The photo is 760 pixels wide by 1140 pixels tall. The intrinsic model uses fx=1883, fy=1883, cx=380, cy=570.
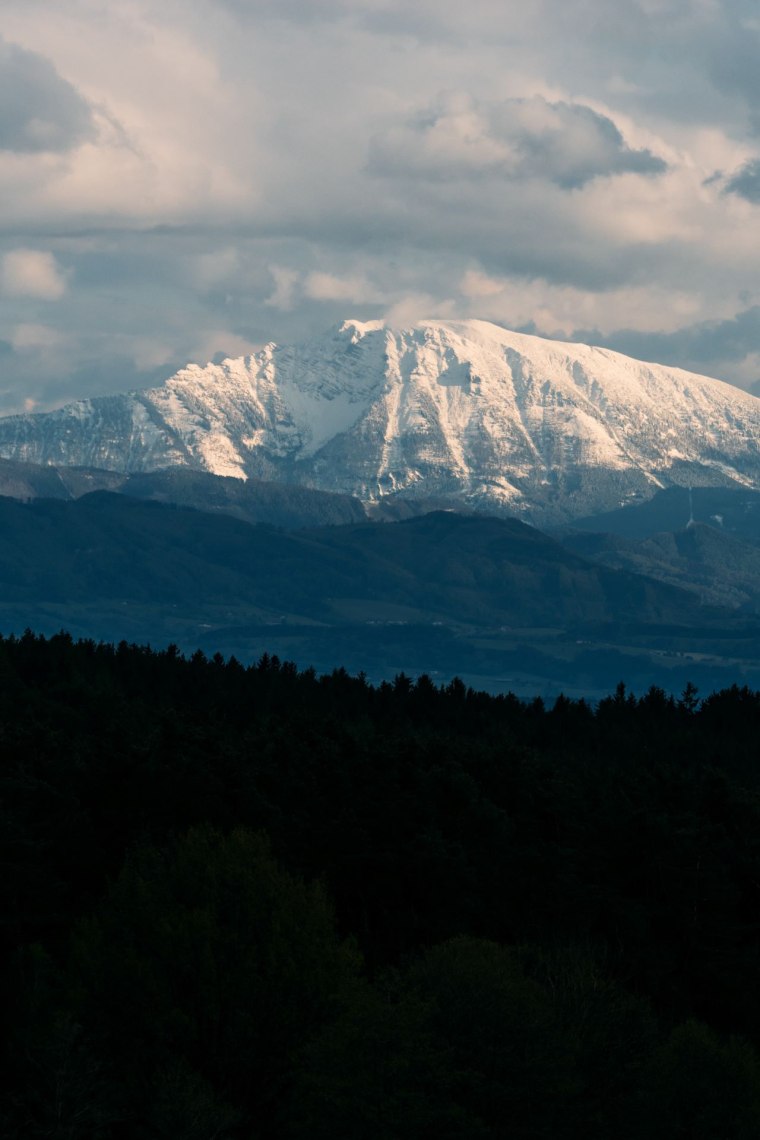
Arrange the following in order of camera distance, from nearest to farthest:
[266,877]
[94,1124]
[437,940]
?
[94,1124], [266,877], [437,940]

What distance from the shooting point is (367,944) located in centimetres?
9762

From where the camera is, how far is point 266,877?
88.2m

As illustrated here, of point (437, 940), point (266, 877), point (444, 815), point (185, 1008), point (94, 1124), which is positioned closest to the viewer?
point (94, 1124)

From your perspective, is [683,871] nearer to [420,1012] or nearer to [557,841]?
[557,841]

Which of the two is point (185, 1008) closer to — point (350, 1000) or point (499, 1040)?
point (350, 1000)

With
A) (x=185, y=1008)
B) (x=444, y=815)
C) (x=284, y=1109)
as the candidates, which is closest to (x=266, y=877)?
(x=185, y=1008)

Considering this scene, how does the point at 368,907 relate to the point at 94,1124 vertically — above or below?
above

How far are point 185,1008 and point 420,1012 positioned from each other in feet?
44.2

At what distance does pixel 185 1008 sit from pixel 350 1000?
9.88 m

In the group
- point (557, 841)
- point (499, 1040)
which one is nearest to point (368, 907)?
point (557, 841)

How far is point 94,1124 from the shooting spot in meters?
71.9

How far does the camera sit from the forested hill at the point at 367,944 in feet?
236

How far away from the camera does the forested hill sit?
236ft

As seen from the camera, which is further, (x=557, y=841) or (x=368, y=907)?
(x=557, y=841)
